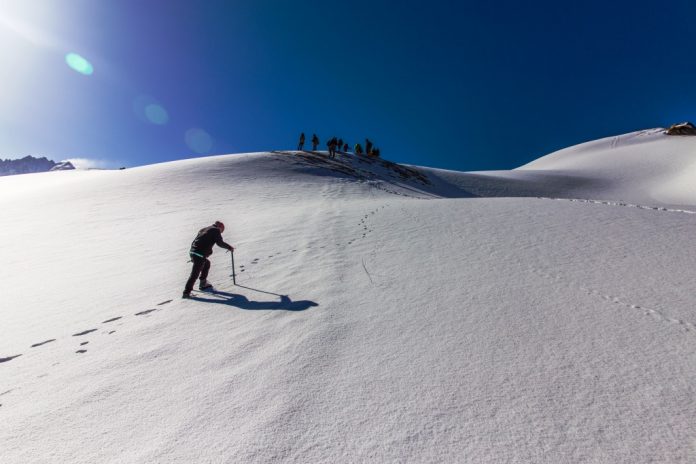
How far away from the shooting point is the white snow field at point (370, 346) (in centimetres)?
257

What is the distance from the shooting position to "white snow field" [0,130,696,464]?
8.43 ft

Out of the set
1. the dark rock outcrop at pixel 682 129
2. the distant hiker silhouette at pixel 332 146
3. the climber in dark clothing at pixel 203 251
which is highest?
the dark rock outcrop at pixel 682 129

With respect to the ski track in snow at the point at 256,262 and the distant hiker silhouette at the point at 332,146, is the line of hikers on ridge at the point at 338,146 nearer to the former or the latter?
the distant hiker silhouette at the point at 332,146

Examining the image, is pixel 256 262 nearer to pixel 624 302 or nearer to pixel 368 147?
pixel 624 302

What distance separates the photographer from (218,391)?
322cm

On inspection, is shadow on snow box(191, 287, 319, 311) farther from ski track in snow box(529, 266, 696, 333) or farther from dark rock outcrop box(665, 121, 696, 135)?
dark rock outcrop box(665, 121, 696, 135)

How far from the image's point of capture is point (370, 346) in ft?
12.8

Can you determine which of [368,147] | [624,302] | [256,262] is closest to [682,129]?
[368,147]

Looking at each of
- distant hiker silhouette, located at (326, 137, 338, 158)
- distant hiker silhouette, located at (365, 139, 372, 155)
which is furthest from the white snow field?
distant hiker silhouette, located at (365, 139, 372, 155)

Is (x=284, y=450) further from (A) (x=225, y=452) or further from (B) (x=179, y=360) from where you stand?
(B) (x=179, y=360)

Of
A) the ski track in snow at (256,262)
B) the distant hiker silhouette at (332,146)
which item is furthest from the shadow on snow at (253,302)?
the distant hiker silhouette at (332,146)

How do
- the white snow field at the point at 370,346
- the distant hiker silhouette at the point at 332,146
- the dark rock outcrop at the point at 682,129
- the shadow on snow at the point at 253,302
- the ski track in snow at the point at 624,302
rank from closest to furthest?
the white snow field at the point at 370,346, the ski track in snow at the point at 624,302, the shadow on snow at the point at 253,302, the distant hiker silhouette at the point at 332,146, the dark rock outcrop at the point at 682,129

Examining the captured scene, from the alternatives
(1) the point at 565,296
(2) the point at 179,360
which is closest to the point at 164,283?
(2) the point at 179,360

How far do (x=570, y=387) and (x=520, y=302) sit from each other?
2.02 m
